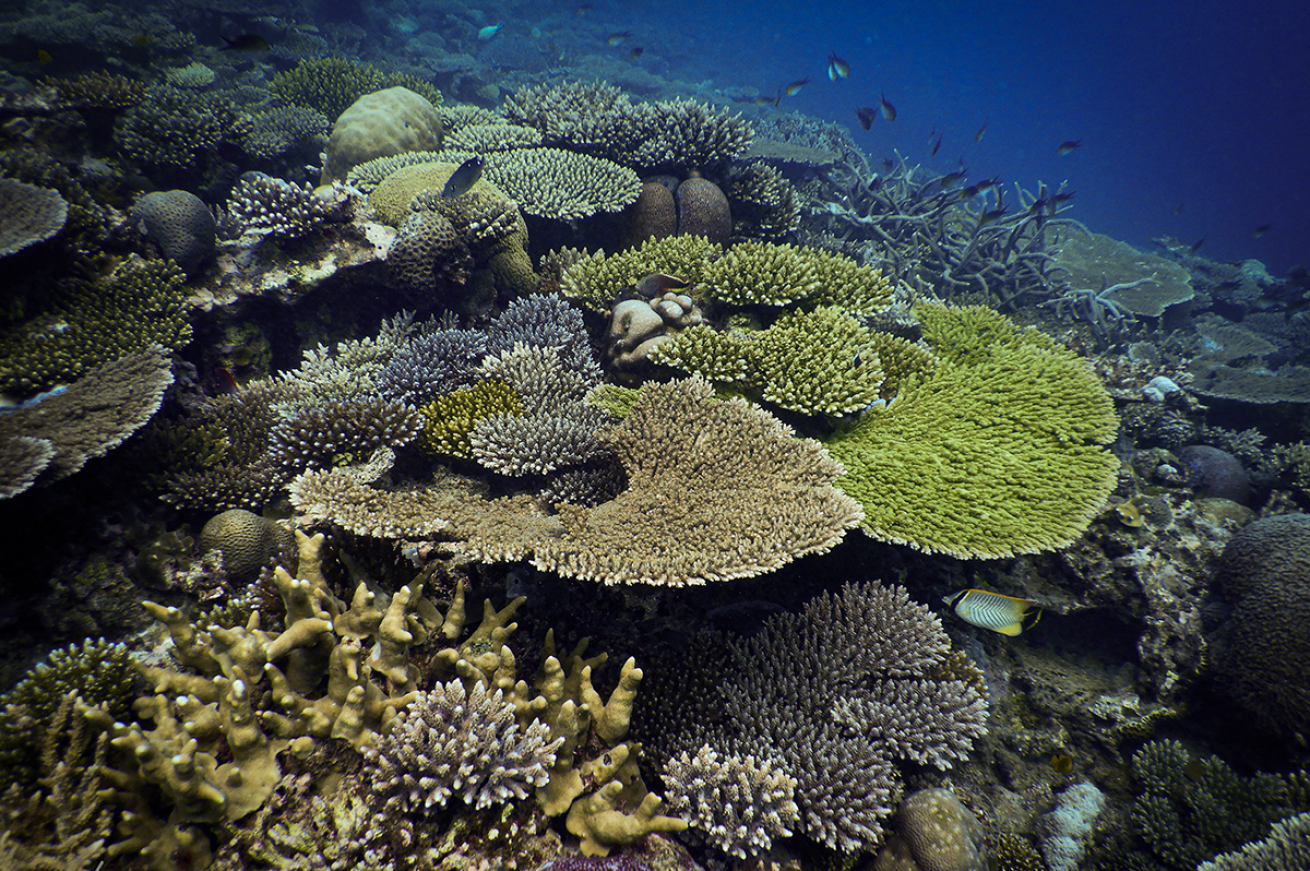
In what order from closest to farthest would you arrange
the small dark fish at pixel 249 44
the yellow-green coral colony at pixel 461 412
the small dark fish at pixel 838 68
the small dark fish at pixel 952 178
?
Result: the yellow-green coral colony at pixel 461 412
the small dark fish at pixel 249 44
the small dark fish at pixel 952 178
the small dark fish at pixel 838 68

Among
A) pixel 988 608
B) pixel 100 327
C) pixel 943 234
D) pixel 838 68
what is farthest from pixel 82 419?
pixel 838 68

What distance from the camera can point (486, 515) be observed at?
128 inches

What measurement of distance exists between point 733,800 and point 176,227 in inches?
272

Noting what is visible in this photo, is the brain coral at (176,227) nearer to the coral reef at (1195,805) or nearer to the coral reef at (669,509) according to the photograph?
the coral reef at (669,509)

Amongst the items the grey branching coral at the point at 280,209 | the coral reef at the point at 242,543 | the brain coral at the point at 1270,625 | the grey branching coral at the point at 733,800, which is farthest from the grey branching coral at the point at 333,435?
the brain coral at the point at 1270,625

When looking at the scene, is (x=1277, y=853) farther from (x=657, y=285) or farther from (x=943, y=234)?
(x=943, y=234)

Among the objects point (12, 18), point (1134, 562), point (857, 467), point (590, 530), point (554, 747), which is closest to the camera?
point (554, 747)

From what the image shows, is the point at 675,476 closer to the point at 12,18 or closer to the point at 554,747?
the point at 554,747

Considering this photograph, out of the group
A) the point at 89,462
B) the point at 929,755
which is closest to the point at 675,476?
the point at 929,755

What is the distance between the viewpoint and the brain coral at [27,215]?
4059 mm

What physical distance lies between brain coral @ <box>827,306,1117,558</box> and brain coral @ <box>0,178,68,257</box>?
22.2ft

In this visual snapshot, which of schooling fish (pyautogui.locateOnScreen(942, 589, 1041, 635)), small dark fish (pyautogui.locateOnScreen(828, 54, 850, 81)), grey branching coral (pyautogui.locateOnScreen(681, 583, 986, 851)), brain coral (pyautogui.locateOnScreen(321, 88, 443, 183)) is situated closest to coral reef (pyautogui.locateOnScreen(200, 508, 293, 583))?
grey branching coral (pyautogui.locateOnScreen(681, 583, 986, 851))

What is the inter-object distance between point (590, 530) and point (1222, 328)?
62.3 ft

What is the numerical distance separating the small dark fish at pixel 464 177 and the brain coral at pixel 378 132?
3.39 m
